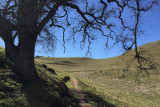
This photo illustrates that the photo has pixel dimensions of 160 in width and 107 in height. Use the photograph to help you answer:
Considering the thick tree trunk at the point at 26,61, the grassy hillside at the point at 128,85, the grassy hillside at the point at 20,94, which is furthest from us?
the thick tree trunk at the point at 26,61

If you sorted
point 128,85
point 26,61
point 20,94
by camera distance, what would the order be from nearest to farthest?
point 20,94 → point 26,61 → point 128,85

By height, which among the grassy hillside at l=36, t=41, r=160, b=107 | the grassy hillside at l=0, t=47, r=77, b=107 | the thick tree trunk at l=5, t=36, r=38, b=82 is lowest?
the grassy hillside at l=36, t=41, r=160, b=107

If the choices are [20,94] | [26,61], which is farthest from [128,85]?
[20,94]

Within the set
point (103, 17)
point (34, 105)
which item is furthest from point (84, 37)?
point (34, 105)

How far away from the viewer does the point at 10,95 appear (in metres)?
5.90

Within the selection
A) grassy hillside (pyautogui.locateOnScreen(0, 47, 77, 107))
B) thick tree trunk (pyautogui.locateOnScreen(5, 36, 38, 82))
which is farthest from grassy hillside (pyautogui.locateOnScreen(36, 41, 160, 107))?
thick tree trunk (pyautogui.locateOnScreen(5, 36, 38, 82))

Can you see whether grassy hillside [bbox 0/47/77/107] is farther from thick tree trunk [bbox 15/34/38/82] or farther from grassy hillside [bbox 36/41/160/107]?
grassy hillside [bbox 36/41/160/107]

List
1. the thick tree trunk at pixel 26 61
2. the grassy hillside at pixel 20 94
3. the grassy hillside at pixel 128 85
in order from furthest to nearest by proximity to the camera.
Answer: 1. the thick tree trunk at pixel 26 61
2. the grassy hillside at pixel 128 85
3. the grassy hillside at pixel 20 94

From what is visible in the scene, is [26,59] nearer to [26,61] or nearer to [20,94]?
[26,61]

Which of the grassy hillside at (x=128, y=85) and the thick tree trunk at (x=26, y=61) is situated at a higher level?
the thick tree trunk at (x=26, y=61)

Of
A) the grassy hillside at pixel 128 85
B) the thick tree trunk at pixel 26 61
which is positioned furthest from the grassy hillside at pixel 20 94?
the grassy hillside at pixel 128 85

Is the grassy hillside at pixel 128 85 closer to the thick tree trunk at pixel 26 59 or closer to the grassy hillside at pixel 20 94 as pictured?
the grassy hillside at pixel 20 94

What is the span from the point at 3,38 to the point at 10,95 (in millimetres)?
4539

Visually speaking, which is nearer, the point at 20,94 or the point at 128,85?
the point at 20,94
